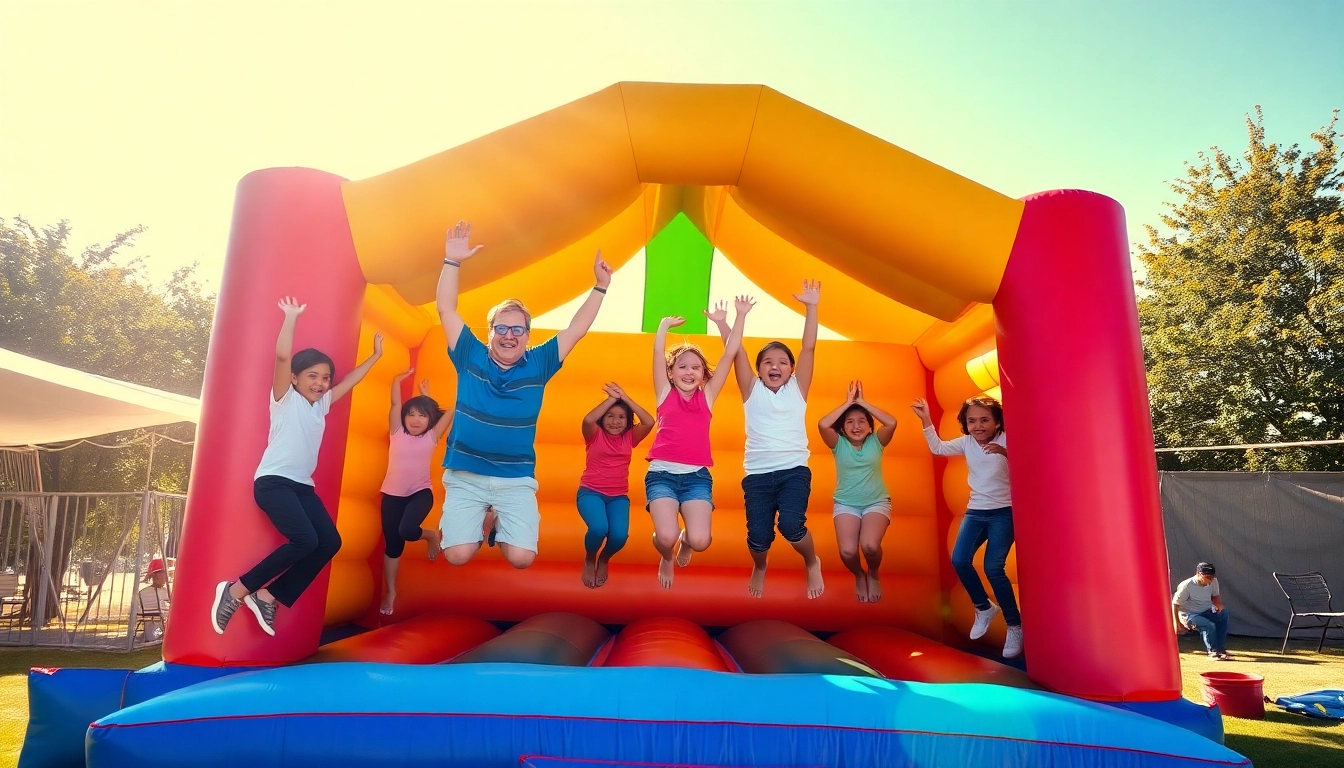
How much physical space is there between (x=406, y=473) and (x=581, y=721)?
2.23 m

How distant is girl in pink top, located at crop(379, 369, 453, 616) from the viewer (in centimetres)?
436

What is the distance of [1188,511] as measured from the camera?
940cm

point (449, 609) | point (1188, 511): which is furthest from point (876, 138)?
point (1188, 511)

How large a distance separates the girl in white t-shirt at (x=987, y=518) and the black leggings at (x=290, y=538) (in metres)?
2.96

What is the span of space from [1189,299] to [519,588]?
16.8 metres

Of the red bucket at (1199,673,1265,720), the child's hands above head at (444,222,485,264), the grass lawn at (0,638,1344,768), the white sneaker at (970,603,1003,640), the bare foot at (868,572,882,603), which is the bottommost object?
the grass lawn at (0,638,1344,768)

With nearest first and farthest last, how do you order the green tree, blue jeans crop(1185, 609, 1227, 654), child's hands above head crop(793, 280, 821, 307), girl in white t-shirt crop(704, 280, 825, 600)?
child's hands above head crop(793, 280, 821, 307), girl in white t-shirt crop(704, 280, 825, 600), blue jeans crop(1185, 609, 1227, 654), the green tree

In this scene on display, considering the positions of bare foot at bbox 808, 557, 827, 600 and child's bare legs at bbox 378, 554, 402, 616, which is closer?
bare foot at bbox 808, 557, 827, 600

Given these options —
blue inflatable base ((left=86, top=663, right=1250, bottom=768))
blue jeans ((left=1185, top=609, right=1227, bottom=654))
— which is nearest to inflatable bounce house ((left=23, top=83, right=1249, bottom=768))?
blue inflatable base ((left=86, top=663, right=1250, bottom=768))

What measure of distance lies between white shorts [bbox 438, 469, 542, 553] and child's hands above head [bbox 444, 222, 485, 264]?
903 millimetres

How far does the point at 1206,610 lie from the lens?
7.38m

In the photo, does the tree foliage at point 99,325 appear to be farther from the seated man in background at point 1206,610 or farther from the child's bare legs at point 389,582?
the seated man in background at point 1206,610

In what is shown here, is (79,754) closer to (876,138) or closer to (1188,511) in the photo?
(876,138)

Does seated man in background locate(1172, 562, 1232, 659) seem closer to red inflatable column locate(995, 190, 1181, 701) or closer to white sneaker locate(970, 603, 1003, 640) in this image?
white sneaker locate(970, 603, 1003, 640)
